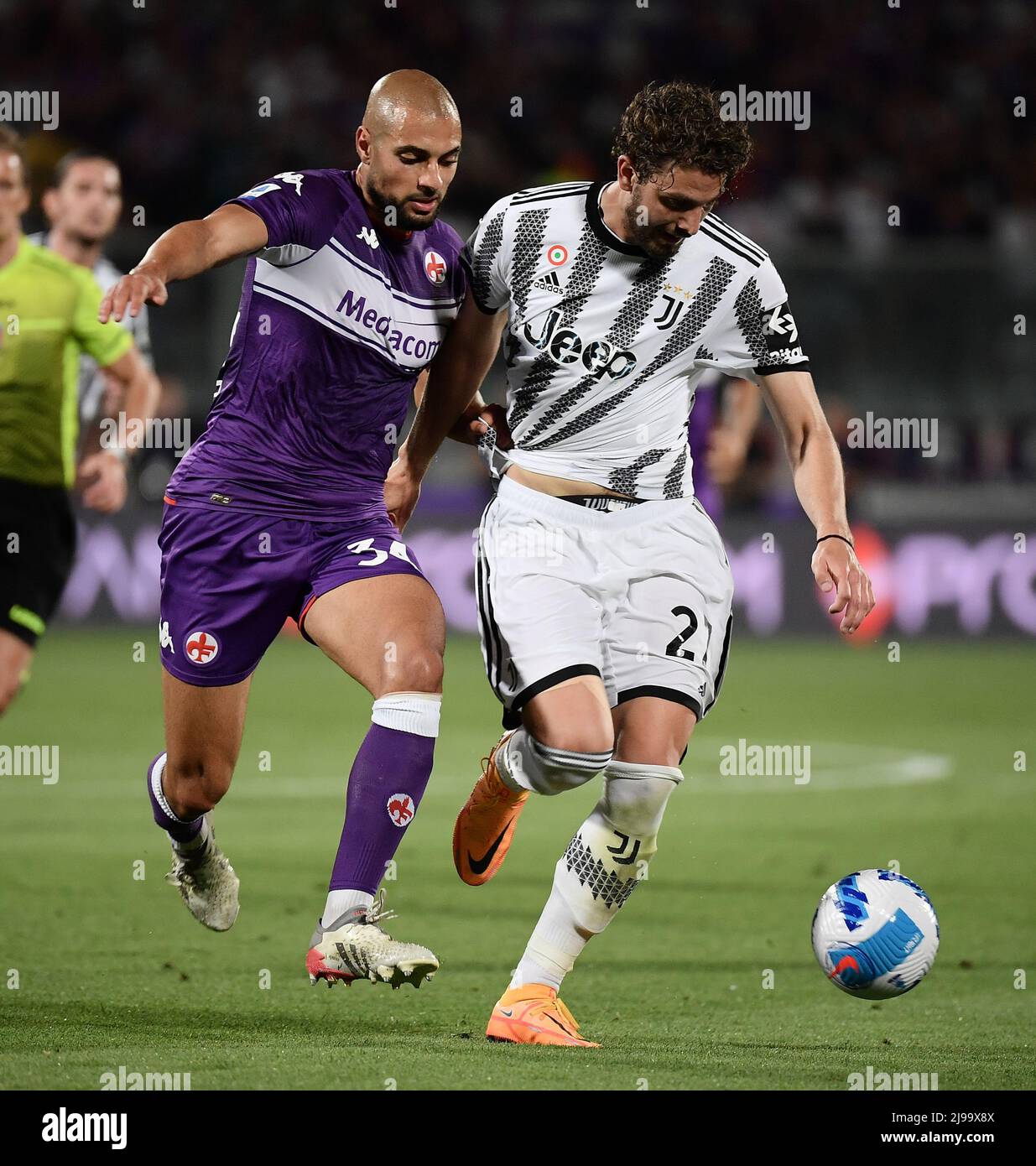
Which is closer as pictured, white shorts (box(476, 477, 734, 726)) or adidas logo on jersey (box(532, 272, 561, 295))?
white shorts (box(476, 477, 734, 726))

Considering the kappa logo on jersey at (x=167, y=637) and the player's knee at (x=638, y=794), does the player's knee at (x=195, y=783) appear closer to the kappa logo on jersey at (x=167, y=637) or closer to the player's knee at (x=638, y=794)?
the kappa logo on jersey at (x=167, y=637)

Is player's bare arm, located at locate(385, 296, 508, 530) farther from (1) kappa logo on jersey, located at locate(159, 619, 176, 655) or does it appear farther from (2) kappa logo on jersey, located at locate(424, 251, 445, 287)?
(1) kappa logo on jersey, located at locate(159, 619, 176, 655)

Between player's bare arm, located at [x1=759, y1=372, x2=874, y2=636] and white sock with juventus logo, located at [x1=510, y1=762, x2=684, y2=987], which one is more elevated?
player's bare arm, located at [x1=759, y1=372, x2=874, y2=636]

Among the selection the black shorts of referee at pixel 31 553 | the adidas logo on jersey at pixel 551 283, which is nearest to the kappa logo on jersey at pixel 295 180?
the adidas logo on jersey at pixel 551 283

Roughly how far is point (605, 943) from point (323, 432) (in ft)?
7.45

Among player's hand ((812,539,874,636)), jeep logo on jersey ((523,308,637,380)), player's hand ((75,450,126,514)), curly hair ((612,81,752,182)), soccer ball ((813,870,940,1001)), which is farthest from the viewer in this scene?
player's hand ((75,450,126,514))

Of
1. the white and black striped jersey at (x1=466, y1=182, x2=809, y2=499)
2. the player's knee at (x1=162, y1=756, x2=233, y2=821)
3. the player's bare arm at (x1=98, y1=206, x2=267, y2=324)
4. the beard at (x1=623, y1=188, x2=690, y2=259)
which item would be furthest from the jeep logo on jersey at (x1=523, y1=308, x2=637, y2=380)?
the player's knee at (x1=162, y1=756, x2=233, y2=821)

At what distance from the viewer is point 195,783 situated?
17.9 ft

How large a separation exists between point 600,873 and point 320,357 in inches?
62.3

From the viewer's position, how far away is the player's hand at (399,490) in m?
5.53

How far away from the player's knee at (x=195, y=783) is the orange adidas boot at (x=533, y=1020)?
3.76 ft

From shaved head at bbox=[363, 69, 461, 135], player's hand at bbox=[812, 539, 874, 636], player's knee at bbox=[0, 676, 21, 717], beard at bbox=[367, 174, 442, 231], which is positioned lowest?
player's hand at bbox=[812, 539, 874, 636]

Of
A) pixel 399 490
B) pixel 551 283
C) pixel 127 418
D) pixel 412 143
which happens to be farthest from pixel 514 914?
pixel 412 143

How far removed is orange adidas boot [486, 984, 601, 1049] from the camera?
458 cm
